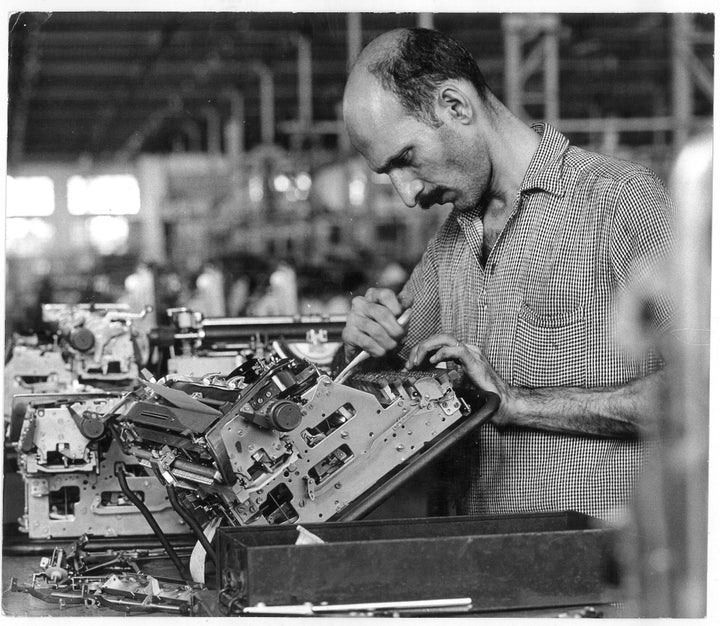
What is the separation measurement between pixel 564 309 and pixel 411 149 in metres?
0.48

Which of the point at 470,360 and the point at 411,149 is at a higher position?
the point at 411,149

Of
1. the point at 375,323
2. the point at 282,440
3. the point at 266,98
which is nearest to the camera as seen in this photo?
the point at 282,440

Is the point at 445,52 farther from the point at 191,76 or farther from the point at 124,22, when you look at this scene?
the point at 191,76

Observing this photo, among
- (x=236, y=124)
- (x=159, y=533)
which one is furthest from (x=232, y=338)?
(x=236, y=124)

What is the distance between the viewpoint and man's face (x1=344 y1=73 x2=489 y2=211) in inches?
90.0

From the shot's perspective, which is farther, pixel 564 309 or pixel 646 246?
pixel 564 309

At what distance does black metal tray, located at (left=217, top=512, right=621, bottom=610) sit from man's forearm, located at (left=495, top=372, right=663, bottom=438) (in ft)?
1.32

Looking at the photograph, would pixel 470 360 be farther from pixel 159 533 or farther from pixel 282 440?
pixel 159 533

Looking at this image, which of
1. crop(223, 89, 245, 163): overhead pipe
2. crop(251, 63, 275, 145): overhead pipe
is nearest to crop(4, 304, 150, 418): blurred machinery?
crop(251, 63, 275, 145): overhead pipe

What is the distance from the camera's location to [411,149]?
2332mm

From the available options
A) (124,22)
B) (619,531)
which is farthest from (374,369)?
(124,22)

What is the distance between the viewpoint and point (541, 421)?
2.29m

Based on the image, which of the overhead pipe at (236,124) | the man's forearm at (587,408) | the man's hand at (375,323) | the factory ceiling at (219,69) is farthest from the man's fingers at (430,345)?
the overhead pipe at (236,124)

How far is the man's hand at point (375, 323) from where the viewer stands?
2.54m
